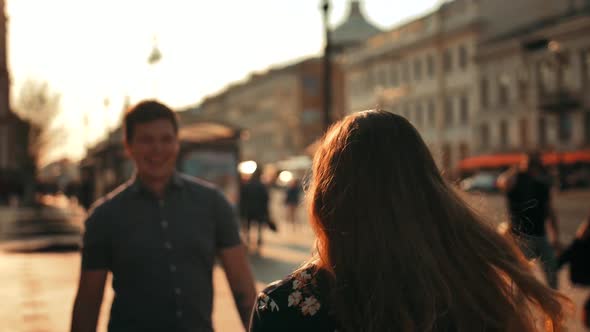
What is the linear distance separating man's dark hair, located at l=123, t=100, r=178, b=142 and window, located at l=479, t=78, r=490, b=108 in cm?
6816

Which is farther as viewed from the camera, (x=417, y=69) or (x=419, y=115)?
(x=419, y=115)

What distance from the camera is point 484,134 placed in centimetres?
7200

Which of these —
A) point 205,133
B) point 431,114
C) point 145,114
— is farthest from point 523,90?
point 145,114

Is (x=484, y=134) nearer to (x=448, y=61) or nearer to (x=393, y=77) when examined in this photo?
(x=448, y=61)

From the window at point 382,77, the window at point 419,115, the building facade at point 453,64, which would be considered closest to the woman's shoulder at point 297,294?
the building facade at point 453,64

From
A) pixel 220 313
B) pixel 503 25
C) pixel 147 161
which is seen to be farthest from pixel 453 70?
pixel 147 161

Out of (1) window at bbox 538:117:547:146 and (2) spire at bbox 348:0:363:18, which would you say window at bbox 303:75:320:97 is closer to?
(2) spire at bbox 348:0:363:18

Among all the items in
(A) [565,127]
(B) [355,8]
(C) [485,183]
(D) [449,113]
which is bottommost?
(C) [485,183]

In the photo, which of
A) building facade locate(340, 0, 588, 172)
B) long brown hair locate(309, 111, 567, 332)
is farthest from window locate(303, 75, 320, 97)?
long brown hair locate(309, 111, 567, 332)

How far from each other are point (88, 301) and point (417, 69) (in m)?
79.4

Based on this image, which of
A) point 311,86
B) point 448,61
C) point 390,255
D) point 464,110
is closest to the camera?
point 390,255

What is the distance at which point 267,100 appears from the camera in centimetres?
12381

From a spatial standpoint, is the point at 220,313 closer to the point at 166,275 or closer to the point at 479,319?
the point at 166,275

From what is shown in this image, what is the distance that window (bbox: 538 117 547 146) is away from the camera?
63094 millimetres
